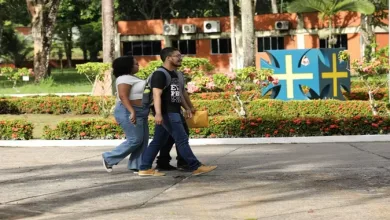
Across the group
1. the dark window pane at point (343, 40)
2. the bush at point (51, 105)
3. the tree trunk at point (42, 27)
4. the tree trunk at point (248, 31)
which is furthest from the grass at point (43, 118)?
the dark window pane at point (343, 40)

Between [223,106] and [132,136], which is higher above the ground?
[132,136]

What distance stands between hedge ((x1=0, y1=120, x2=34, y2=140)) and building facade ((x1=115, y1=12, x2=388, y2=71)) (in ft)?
104

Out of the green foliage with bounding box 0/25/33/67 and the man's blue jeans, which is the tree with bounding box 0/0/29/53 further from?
the man's blue jeans

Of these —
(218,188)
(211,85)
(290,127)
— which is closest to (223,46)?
(211,85)

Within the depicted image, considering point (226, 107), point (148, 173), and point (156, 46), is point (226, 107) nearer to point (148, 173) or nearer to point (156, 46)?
point (148, 173)

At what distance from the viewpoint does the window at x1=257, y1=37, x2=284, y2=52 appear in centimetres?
4900

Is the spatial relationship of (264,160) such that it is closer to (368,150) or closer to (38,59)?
(368,150)

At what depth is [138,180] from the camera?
406 inches

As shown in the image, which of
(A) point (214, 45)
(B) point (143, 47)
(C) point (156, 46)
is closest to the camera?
(A) point (214, 45)

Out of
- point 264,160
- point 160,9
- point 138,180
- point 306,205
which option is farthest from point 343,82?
point 160,9

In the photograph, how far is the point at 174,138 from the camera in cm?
1058

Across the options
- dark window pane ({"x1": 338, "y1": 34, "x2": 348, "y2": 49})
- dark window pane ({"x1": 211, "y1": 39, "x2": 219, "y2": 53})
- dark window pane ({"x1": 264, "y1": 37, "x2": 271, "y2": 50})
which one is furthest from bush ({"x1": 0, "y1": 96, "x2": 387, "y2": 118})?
dark window pane ({"x1": 211, "y1": 39, "x2": 219, "y2": 53})

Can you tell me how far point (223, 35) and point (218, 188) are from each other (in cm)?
4128

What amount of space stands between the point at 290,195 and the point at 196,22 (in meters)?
42.4
